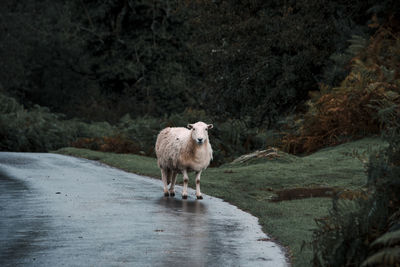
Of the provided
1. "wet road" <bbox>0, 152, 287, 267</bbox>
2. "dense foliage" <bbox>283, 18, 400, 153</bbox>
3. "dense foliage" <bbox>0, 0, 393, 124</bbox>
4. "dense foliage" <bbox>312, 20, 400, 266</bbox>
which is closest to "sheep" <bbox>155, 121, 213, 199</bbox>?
"wet road" <bbox>0, 152, 287, 267</bbox>

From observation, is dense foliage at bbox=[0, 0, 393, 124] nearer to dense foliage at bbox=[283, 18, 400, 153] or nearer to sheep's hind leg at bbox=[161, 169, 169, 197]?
dense foliage at bbox=[283, 18, 400, 153]

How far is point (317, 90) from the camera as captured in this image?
1162 inches

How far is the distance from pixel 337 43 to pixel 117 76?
3593 centimetres

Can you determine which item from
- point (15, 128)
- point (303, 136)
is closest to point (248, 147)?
point (303, 136)

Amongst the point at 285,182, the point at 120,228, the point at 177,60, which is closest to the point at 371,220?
the point at 120,228

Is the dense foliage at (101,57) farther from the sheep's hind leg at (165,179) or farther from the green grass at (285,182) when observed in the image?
the sheep's hind leg at (165,179)

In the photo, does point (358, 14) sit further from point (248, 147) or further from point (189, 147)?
point (189, 147)

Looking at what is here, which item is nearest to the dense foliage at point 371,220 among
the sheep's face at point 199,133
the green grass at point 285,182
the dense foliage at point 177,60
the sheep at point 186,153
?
the green grass at point 285,182

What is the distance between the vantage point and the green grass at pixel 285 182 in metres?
13.0

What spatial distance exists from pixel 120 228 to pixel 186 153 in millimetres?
4582

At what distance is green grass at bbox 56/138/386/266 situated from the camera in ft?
42.5

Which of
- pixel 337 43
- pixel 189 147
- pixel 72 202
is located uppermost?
pixel 337 43

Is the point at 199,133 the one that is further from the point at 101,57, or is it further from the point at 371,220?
the point at 101,57

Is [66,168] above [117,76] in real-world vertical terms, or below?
below
